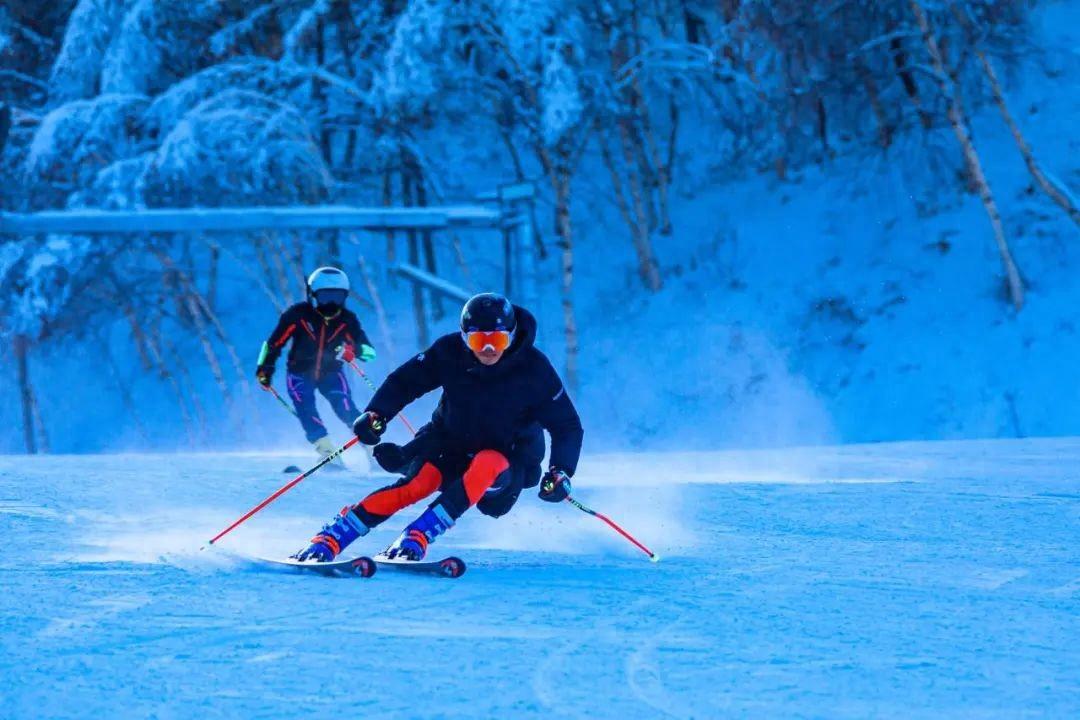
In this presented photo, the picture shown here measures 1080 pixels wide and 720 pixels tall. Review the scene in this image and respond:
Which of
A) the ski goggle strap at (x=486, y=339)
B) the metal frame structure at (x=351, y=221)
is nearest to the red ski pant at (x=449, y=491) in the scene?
the ski goggle strap at (x=486, y=339)

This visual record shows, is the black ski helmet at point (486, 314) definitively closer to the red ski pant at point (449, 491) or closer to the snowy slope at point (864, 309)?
the red ski pant at point (449, 491)

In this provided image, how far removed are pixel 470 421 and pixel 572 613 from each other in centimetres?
119

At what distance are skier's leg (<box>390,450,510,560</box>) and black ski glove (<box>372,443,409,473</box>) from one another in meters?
0.23

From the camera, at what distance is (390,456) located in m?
5.25

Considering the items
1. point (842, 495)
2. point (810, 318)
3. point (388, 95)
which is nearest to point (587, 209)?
point (810, 318)

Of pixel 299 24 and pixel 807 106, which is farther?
pixel 299 24

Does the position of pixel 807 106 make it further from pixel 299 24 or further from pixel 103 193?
pixel 103 193

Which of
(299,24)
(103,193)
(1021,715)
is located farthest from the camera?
(299,24)

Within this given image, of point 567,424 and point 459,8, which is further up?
point 459,8

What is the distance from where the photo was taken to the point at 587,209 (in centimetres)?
3059

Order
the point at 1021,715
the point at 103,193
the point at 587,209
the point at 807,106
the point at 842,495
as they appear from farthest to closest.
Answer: the point at 587,209, the point at 103,193, the point at 807,106, the point at 842,495, the point at 1021,715

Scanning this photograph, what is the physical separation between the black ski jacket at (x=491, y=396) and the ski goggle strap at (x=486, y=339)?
10 centimetres

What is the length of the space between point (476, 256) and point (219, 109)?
10.4 m

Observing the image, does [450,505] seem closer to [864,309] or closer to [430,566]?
[430,566]
